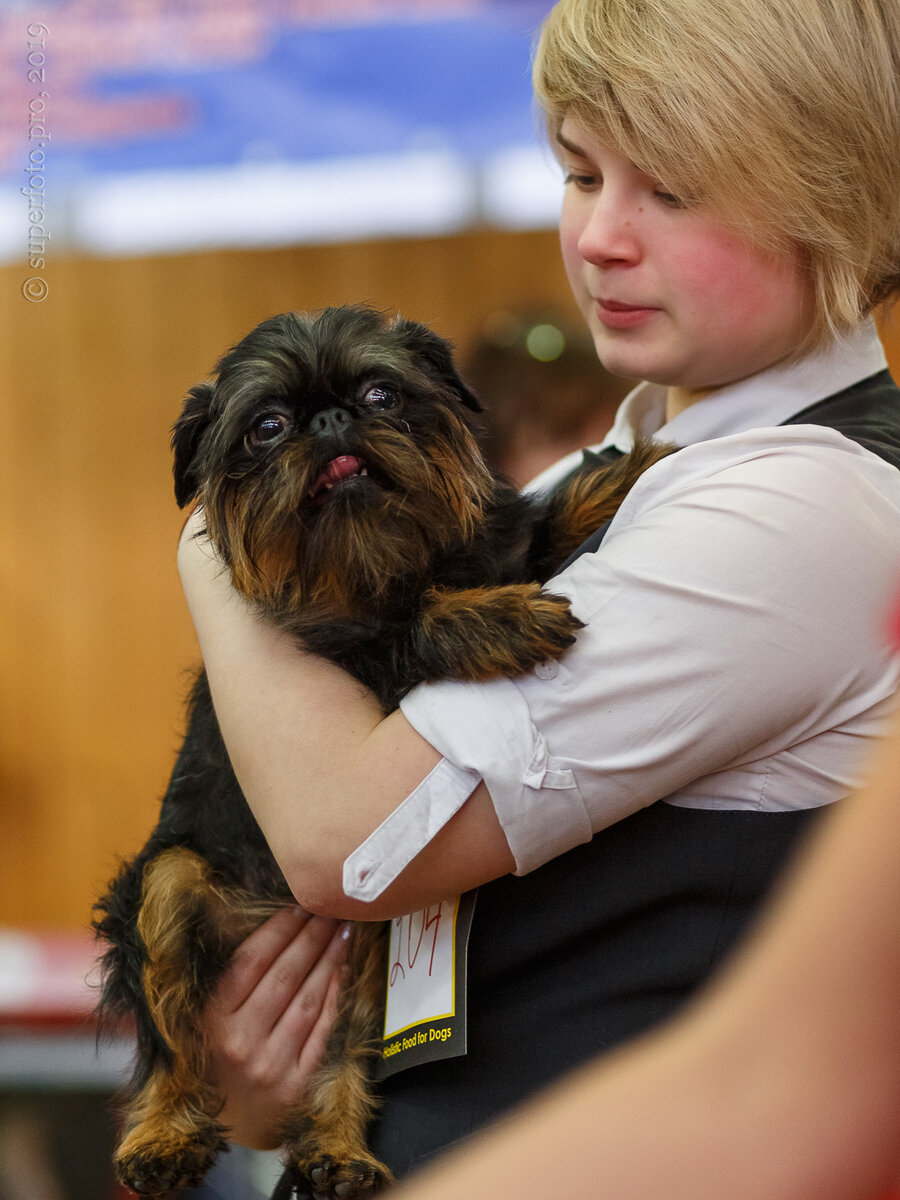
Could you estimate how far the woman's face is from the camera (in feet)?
4.55

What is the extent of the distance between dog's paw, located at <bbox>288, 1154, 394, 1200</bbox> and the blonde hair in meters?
1.16

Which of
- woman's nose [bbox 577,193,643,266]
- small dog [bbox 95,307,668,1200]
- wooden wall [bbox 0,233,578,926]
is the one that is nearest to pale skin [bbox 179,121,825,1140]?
woman's nose [bbox 577,193,643,266]

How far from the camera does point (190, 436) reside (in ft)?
5.50

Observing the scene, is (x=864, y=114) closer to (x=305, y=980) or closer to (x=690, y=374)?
(x=690, y=374)

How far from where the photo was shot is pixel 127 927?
5.89ft

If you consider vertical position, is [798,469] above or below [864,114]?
below

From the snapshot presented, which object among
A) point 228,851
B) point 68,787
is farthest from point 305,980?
point 68,787

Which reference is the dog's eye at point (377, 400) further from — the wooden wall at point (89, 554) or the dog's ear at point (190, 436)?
the wooden wall at point (89, 554)

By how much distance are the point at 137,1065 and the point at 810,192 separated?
154 cm

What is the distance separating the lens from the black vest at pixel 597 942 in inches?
48.0

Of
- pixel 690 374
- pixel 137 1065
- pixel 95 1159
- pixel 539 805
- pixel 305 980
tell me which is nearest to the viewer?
pixel 539 805

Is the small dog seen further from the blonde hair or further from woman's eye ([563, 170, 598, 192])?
the blonde hair

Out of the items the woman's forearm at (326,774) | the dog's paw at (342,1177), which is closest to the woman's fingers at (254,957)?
the dog's paw at (342,1177)

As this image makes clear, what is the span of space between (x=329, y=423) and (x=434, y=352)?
0.26m
